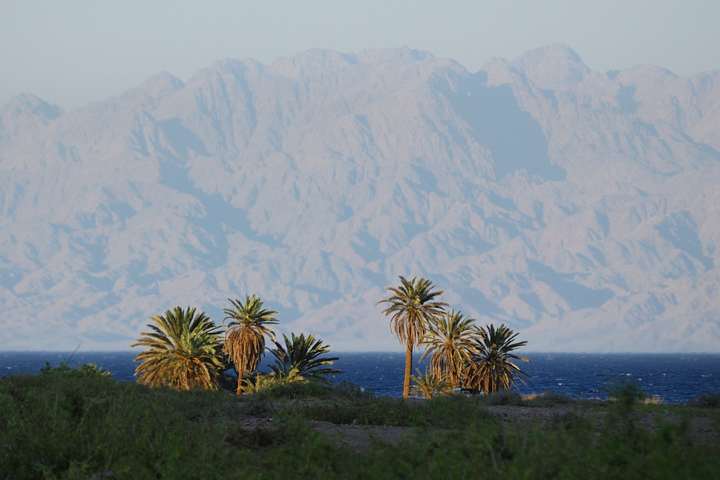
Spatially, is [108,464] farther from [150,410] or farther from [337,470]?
[150,410]

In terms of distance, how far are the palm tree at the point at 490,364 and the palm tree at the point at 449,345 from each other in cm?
61

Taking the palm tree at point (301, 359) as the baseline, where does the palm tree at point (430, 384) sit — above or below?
below

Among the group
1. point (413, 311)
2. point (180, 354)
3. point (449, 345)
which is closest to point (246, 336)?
point (180, 354)

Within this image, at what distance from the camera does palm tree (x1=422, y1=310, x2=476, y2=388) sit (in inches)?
2625

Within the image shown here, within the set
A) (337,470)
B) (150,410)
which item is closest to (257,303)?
(150,410)

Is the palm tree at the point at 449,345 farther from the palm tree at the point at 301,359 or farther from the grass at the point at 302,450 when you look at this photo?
the grass at the point at 302,450

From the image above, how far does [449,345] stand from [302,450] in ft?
165

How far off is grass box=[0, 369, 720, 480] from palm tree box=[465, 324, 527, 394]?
41.6 meters

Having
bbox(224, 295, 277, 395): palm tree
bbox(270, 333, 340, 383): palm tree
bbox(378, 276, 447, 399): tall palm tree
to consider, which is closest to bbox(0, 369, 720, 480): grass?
bbox(224, 295, 277, 395): palm tree

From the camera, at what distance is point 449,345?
67062 millimetres

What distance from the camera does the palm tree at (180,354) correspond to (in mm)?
58219

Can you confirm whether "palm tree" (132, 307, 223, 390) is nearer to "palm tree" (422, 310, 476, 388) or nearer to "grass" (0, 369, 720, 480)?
"palm tree" (422, 310, 476, 388)

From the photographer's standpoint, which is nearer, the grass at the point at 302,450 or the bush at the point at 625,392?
the grass at the point at 302,450

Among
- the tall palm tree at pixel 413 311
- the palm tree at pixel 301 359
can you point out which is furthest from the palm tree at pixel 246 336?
the tall palm tree at pixel 413 311
